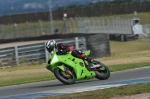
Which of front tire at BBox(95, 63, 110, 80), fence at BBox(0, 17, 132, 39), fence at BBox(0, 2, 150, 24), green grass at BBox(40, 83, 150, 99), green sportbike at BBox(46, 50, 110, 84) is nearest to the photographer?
green grass at BBox(40, 83, 150, 99)

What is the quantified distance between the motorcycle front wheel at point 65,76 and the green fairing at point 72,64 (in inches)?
4.3

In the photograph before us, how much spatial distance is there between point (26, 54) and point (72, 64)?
12461mm

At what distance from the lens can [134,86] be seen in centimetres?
1141

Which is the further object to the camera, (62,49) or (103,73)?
(103,73)

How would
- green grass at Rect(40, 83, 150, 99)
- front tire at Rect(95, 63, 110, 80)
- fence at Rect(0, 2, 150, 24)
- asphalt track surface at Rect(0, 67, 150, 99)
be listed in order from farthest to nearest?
fence at Rect(0, 2, 150, 24)
front tire at Rect(95, 63, 110, 80)
asphalt track surface at Rect(0, 67, 150, 99)
green grass at Rect(40, 83, 150, 99)

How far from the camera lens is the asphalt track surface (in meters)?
13.4

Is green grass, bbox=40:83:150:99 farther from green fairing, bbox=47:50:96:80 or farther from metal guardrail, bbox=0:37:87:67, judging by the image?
metal guardrail, bbox=0:37:87:67

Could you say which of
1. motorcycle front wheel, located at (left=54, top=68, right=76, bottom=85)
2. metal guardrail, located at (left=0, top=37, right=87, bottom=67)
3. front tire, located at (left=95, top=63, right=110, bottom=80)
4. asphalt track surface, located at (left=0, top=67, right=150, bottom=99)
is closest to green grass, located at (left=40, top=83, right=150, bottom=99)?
asphalt track surface, located at (left=0, top=67, right=150, bottom=99)

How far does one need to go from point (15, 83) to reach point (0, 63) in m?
9.20

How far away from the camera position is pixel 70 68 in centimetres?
1367

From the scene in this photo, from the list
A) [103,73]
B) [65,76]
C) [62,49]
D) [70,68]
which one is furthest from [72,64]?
[103,73]

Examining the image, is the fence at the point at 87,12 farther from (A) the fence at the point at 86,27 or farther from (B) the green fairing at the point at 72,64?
(B) the green fairing at the point at 72,64

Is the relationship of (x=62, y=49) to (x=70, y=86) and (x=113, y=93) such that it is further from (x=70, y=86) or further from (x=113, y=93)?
(x=113, y=93)

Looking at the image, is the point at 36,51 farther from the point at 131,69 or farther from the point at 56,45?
the point at 56,45
